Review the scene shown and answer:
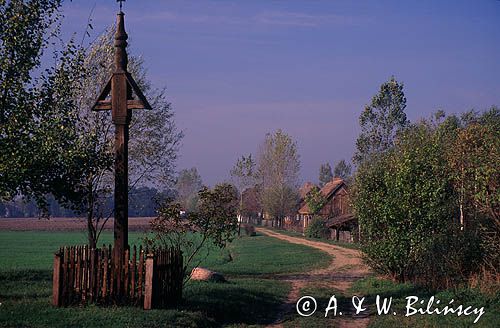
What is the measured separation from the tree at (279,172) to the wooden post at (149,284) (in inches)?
2864

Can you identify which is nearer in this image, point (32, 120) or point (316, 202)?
point (32, 120)

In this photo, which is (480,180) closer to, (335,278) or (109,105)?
(335,278)

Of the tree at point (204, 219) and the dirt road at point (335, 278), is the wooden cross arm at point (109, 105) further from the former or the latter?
the dirt road at point (335, 278)

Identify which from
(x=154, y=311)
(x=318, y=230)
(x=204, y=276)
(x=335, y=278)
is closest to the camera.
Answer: (x=154, y=311)

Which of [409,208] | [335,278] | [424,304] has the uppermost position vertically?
[409,208]

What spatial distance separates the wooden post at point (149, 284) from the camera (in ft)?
45.5

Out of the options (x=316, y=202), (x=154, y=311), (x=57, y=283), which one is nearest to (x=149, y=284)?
(x=154, y=311)

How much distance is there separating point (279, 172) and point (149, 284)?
7361 cm

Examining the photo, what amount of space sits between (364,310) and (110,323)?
8.53 m

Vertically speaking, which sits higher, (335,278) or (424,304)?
(424,304)

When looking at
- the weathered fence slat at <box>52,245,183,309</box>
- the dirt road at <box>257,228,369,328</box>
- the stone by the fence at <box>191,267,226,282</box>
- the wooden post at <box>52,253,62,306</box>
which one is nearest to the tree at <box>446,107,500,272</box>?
the dirt road at <box>257,228,369,328</box>

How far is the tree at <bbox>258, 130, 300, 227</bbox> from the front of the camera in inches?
3418

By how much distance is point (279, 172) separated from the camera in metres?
87.2

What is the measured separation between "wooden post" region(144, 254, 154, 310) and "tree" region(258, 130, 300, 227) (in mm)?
72750
